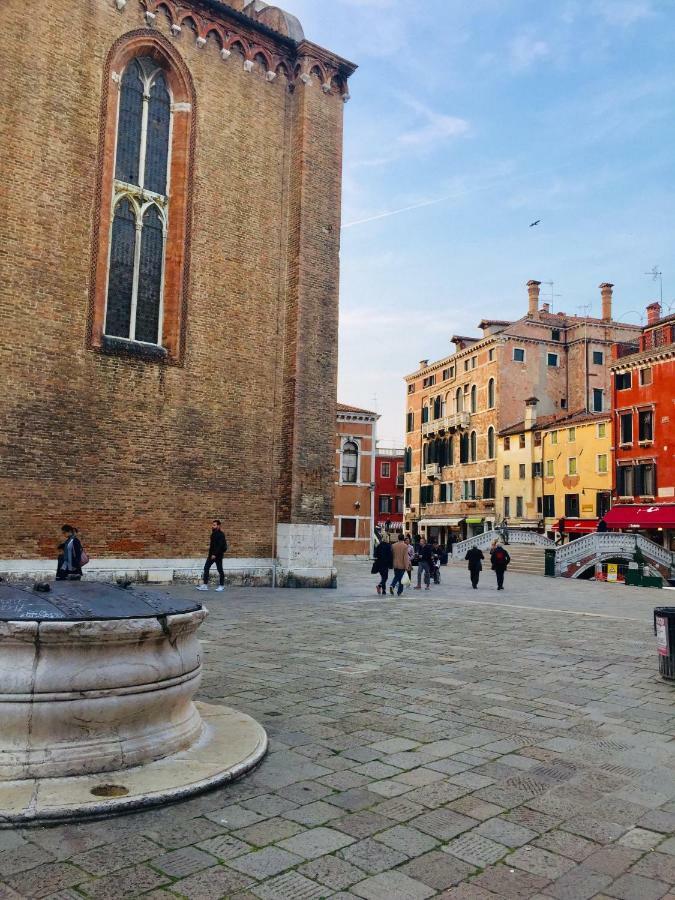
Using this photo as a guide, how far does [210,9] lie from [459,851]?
1835 cm

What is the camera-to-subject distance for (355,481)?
4562 cm

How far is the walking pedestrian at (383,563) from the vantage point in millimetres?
17248

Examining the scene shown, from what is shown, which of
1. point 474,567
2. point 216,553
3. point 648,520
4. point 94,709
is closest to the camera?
point 94,709

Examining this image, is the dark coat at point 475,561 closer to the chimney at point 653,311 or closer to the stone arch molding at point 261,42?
the stone arch molding at point 261,42

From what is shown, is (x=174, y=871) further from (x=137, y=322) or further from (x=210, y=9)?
(x=210, y=9)

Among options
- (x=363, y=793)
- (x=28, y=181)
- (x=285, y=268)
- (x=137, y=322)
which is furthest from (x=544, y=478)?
(x=363, y=793)

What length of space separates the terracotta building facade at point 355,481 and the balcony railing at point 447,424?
795 cm

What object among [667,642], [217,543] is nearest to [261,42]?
[217,543]

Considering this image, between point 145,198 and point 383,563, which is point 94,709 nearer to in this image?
point 383,563

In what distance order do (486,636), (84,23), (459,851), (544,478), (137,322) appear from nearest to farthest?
(459,851)
(486,636)
(84,23)
(137,322)
(544,478)

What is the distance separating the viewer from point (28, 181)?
14195 millimetres

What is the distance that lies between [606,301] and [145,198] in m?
39.8

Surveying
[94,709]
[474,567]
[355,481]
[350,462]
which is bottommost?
[474,567]

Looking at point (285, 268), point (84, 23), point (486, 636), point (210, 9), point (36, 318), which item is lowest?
point (486, 636)
